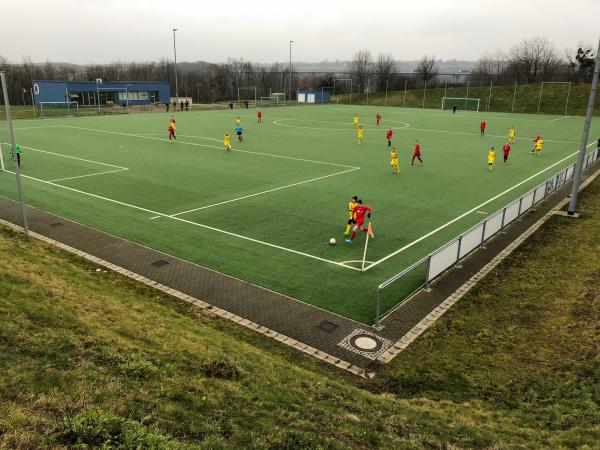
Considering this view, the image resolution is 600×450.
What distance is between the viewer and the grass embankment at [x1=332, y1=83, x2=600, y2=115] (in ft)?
252

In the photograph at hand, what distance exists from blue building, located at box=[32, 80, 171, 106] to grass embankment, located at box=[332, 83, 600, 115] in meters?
39.1

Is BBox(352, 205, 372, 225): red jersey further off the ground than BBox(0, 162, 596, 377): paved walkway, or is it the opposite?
BBox(352, 205, 372, 225): red jersey

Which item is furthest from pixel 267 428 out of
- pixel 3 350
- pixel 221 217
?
pixel 221 217

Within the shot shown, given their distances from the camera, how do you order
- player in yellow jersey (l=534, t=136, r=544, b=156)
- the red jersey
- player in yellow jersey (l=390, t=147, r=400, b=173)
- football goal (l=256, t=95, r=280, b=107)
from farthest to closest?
football goal (l=256, t=95, r=280, b=107)
player in yellow jersey (l=534, t=136, r=544, b=156)
player in yellow jersey (l=390, t=147, r=400, b=173)
the red jersey

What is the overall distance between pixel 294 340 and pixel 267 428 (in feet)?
14.6

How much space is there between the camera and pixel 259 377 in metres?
8.59

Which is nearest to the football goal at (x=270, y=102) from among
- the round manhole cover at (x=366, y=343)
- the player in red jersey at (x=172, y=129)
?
the player in red jersey at (x=172, y=129)

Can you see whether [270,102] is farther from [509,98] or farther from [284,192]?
[284,192]

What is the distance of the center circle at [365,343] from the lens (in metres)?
10.9

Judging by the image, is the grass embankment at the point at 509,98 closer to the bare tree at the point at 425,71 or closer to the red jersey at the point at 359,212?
the bare tree at the point at 425,71

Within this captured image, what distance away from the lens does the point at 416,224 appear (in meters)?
19.3

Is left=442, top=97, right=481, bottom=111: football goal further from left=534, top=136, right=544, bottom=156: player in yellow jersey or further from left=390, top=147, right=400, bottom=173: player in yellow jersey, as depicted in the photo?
left=390, top=147, right=400, bottom=173: player in yellow jersey

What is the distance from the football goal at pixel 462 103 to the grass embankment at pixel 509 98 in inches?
40.2

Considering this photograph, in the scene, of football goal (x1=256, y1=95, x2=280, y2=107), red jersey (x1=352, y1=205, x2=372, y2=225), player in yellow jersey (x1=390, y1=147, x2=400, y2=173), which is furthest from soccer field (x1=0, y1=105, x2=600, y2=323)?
football goal (x1=256, y1=95, x2=280, y2=107)
